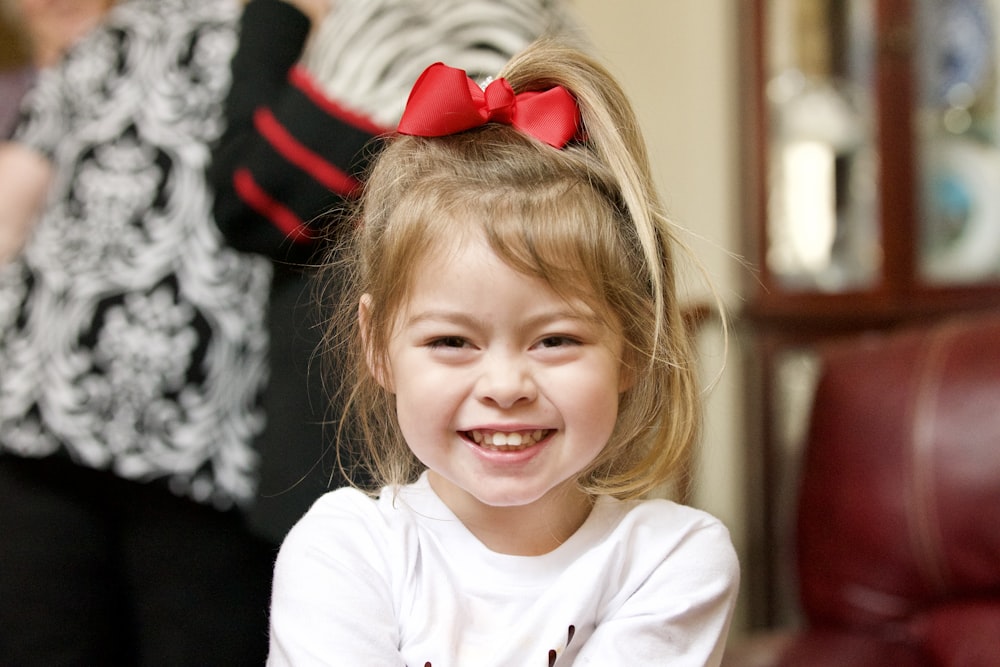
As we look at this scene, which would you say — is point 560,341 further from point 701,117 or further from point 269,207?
point 701,117

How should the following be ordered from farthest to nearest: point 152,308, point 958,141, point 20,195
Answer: point 958,141, point 20,195, point 152,308

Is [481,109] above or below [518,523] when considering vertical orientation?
above

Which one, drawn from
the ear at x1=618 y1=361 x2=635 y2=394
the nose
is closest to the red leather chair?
the ear at x1=618 y1=361 x2=635 y2=394

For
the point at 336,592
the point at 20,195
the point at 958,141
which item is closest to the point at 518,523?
the point at 336,592

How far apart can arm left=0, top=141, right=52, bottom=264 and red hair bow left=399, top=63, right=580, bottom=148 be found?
2.29 feet

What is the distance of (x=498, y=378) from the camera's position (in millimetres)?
779

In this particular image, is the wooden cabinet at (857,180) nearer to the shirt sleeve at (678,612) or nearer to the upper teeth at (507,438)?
the shirt sleeve at (678,612)

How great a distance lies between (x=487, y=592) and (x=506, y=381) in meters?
0.21

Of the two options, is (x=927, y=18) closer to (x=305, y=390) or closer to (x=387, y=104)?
(x=387, y=104)

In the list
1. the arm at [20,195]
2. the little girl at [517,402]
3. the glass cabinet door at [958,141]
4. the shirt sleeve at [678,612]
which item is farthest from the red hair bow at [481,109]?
the glass cabinet door at [958,141]

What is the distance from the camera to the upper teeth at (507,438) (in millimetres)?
804

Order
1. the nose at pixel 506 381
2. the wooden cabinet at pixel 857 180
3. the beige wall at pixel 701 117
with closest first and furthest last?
the nose at pixel 506 381, the wooden cabinet at pixel 857 180, the beige wall at pixel 701 117

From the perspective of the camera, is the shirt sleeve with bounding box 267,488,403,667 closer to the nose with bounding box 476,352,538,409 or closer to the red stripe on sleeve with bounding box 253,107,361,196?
the nose with bounding box 476,352,538,409

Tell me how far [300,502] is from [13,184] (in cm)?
67
